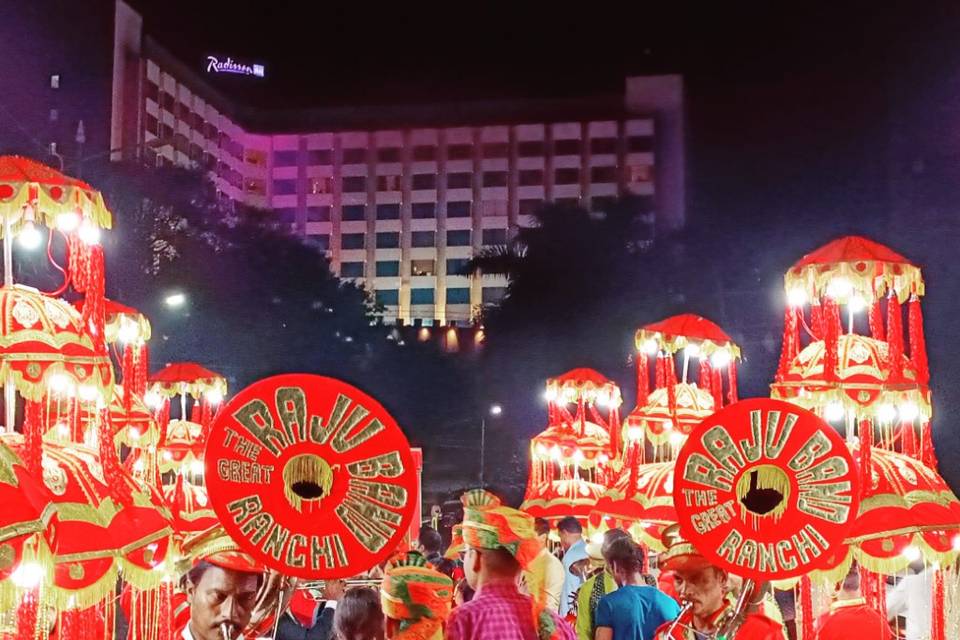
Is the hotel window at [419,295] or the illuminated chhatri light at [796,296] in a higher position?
the hotel window at [419,295]

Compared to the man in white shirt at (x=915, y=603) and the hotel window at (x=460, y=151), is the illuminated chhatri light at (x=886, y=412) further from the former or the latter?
the hotel window at (x=460, y=151)

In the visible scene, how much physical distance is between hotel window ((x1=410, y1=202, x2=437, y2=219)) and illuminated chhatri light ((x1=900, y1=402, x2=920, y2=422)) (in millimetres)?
28271

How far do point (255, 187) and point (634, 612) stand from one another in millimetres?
27947

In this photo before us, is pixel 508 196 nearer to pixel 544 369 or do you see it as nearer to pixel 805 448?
pixel 544 369

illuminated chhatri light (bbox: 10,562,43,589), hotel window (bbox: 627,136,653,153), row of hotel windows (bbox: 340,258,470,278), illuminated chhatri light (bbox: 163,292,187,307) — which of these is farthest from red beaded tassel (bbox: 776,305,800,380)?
row of hotel windows (bbox: 340,258,470,278)

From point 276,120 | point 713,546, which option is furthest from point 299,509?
point 276,120

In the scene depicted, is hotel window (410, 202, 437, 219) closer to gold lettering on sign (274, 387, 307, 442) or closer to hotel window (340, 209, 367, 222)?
hotel window (340, 209, 367, 222)

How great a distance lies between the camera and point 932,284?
30.2 ft

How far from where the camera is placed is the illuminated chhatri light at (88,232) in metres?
3.83

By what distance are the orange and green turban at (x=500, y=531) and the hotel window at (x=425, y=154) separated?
1181 inches

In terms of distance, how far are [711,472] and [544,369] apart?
1596 centimetres

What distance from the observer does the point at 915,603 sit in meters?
5.88

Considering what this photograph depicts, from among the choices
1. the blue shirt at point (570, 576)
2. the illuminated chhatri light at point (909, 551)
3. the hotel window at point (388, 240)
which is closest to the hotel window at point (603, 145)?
the hotel window at point (388, 240)

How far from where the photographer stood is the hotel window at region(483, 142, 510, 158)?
3231cm
